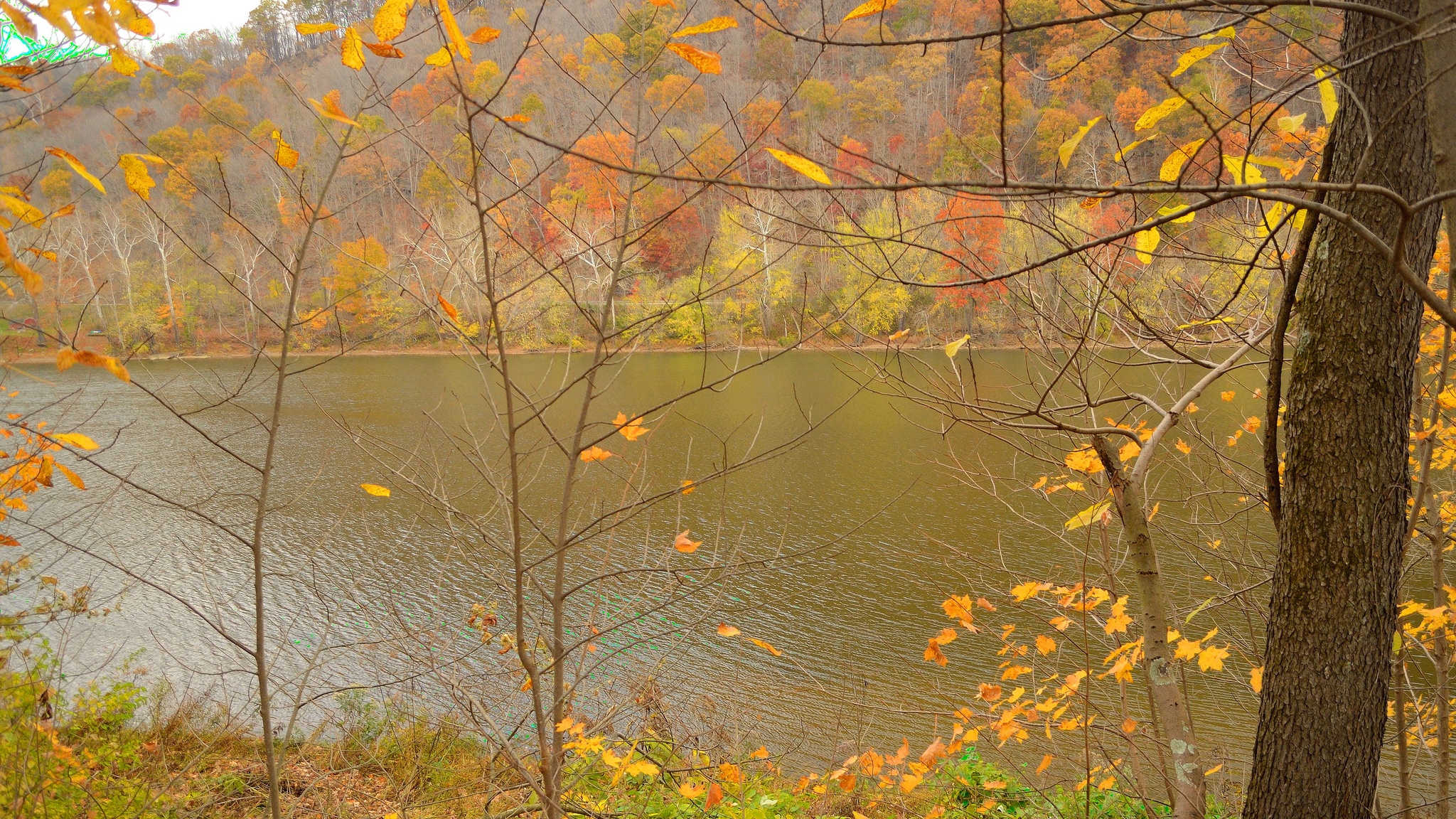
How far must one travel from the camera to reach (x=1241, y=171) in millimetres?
1257

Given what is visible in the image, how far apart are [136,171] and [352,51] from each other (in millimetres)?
499

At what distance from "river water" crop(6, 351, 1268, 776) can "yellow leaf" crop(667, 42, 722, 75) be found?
1.25 meters

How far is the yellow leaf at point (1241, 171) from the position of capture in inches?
48.0

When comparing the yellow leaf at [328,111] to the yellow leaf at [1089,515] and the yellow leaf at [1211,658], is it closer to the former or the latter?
the yellow leaf at [1089,515]

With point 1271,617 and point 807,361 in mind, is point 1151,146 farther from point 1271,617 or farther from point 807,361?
point 1271,617

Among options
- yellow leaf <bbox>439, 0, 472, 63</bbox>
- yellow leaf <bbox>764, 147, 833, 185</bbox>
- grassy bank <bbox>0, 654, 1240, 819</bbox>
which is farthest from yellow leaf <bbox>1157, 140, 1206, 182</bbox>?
grassy bank <bbox>0, 654, 1240, 819</bbox>

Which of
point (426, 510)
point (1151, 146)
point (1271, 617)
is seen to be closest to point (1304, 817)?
point (1271, 617)

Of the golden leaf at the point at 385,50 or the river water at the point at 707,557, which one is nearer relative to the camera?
the golden leaf at the point at 385,50

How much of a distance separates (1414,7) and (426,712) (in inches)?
232

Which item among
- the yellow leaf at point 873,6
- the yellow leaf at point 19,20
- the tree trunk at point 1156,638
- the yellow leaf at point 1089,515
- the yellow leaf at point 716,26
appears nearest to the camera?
the yellow leaf at point 19,20

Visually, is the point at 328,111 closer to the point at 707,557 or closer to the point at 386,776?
the point at 386,776

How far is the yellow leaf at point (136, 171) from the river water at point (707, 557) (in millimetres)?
930

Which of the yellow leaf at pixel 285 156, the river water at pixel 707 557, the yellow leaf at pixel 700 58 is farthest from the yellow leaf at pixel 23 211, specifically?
the river water at pixel 707 557

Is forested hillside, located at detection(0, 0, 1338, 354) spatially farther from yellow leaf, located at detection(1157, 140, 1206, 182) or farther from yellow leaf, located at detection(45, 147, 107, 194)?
yellow leaf, located at detection(45, 147, 107, 194)
